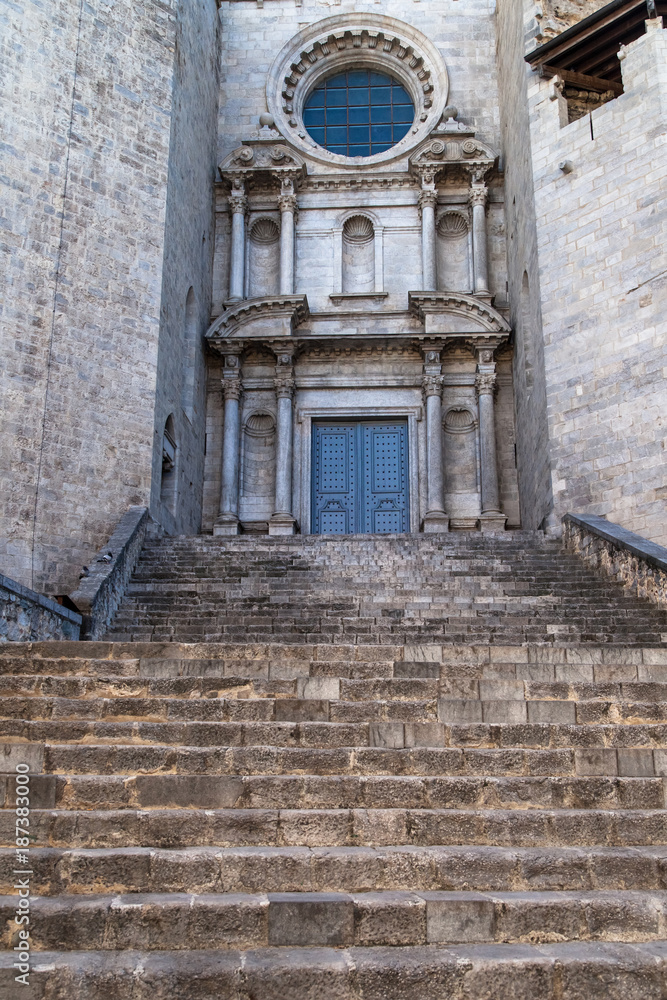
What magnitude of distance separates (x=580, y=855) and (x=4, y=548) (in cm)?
868

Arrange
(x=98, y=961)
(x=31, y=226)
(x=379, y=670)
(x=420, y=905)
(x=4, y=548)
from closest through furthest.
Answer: (x=98, y=961) < (x=420, y=905) < (x=379, y=670) < (x=4, y=548) < (x=31, y=226)

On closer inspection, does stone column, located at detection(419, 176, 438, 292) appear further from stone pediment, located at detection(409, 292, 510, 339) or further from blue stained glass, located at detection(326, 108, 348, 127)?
blue stained glass, located at detection(326, 108, 348, 127)

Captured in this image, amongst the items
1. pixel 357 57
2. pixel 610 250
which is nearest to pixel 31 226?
pixel 610 250

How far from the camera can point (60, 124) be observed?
12.9 meters

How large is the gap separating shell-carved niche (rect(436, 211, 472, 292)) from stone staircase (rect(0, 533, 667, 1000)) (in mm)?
11744

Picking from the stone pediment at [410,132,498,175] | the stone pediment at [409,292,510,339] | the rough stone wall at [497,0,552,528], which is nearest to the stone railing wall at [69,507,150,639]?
the rough stone wall at [497,0,552,528]

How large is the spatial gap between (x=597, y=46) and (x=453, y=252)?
175 inches

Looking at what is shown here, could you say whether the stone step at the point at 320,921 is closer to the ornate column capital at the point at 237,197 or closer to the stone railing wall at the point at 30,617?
the stone railing wall at the point at 30,617

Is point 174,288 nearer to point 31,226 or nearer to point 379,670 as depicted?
point 31,226

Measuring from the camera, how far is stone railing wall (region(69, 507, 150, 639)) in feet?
29.8

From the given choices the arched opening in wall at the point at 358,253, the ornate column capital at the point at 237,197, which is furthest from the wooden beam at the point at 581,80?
the ornate column capital at the point at 237,197

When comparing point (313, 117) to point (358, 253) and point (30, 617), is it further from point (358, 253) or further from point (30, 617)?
point (30, 617)

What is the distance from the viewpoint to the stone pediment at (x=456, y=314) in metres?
15.8

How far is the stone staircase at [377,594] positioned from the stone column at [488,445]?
10.5ft
